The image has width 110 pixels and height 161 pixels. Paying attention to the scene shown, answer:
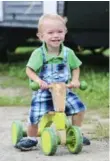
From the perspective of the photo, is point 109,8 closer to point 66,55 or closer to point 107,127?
point 107,127

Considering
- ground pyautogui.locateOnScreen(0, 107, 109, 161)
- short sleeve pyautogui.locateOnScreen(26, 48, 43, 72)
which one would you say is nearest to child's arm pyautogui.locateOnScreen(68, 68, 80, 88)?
short sleeve pyautogui.locateOnScreen(26, 48, 43, 72)

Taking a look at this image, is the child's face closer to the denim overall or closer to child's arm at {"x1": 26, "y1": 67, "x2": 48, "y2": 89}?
the denim overall

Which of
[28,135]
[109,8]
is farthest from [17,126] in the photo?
[109,8]

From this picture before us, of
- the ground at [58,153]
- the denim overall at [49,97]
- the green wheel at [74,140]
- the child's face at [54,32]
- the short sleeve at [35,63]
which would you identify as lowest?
the ground at [58,153]

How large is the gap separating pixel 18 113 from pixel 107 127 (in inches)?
46.3

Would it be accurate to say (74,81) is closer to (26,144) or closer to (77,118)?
(77,118)

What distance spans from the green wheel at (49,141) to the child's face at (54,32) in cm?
67

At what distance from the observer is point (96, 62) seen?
35.5 ft

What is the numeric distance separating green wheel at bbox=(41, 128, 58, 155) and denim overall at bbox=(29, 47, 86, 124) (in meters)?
0.17

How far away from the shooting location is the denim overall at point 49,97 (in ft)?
15.1

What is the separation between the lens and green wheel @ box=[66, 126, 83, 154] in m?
4.40

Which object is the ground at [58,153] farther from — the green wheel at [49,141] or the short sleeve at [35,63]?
the short sleeve at [35,63]

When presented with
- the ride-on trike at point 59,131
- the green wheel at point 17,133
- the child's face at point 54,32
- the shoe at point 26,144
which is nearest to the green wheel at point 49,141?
the ride-on trike at point 59,131

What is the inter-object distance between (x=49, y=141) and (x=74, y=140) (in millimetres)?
197
